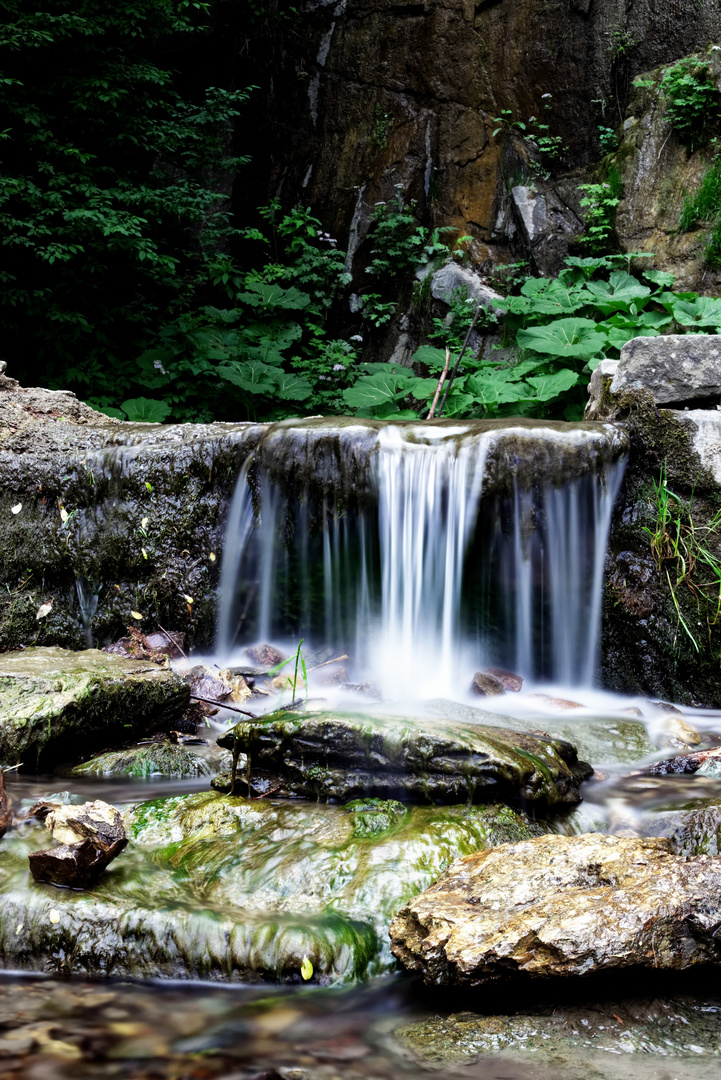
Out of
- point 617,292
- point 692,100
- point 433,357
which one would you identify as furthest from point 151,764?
point 692,100

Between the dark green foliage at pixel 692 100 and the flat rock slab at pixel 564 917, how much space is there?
8.78 metres

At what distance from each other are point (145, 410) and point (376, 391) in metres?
2.37

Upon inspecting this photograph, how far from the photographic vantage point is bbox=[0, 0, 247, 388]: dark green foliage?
7434 mm

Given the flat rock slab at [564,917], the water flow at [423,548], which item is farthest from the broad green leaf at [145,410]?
the flat rock slab at [564,917]

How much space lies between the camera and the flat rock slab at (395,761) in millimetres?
2662

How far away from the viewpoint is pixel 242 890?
2.29m

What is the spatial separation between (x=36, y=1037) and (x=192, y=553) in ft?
11.7

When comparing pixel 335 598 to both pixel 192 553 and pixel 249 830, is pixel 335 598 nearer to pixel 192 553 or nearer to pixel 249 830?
pixel 192 553

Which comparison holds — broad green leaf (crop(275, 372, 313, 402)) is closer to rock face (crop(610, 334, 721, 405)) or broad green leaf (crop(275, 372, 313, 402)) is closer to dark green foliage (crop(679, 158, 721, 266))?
rock face (crop(610, 334, 721, 405))

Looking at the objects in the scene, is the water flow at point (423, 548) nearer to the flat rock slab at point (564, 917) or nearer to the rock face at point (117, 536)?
the rock face at point (117, 536)

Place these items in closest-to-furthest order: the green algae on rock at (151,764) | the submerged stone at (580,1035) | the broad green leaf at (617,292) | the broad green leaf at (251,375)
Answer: the submerged stone at (580,1035) < the green algae on rock at (151,764) < the broad green leaf at (617,292) < the broad green leaf at (251,375)

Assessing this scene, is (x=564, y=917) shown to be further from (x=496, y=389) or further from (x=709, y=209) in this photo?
(x=709, y=209)

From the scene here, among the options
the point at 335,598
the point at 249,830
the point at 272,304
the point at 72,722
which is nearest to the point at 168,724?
the point at 72,722

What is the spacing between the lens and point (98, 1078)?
5.13 feet
